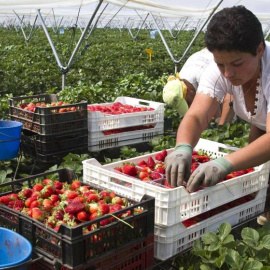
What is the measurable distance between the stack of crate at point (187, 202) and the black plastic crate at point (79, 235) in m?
0.16

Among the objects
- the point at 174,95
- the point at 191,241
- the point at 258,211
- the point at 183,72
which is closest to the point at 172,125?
the point at 183,72

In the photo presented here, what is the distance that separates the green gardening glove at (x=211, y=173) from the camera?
2529mm

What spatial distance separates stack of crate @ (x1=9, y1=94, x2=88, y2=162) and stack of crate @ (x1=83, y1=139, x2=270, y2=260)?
1.58m

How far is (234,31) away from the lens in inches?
94.7

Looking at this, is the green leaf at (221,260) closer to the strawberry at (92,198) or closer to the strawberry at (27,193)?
the strawberry at (92,198)

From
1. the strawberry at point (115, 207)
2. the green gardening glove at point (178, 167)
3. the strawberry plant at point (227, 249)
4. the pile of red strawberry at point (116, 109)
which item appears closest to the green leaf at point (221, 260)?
the strawberry plant at point (227, 249)

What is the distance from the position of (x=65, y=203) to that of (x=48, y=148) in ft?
7.66

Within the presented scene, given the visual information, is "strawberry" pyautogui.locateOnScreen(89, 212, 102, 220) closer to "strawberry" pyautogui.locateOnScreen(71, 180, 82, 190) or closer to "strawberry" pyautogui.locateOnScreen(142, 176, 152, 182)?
"strawberry" pyautogui.locateOnScreen(71, 180, 82, 190)

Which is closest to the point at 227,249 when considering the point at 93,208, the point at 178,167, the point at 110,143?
the point at 178,167

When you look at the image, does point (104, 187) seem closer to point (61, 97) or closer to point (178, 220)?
point (178, 220)

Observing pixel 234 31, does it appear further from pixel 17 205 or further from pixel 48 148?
pixel 48 148

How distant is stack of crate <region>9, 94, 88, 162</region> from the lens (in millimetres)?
4711

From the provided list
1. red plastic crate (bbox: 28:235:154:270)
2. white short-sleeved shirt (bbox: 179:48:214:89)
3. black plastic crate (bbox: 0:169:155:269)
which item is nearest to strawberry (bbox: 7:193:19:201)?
black plastic crate (bbox: 0:169:155:269)

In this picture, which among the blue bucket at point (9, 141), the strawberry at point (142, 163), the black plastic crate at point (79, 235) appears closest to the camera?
the black plastic crate at point (79, 235)
